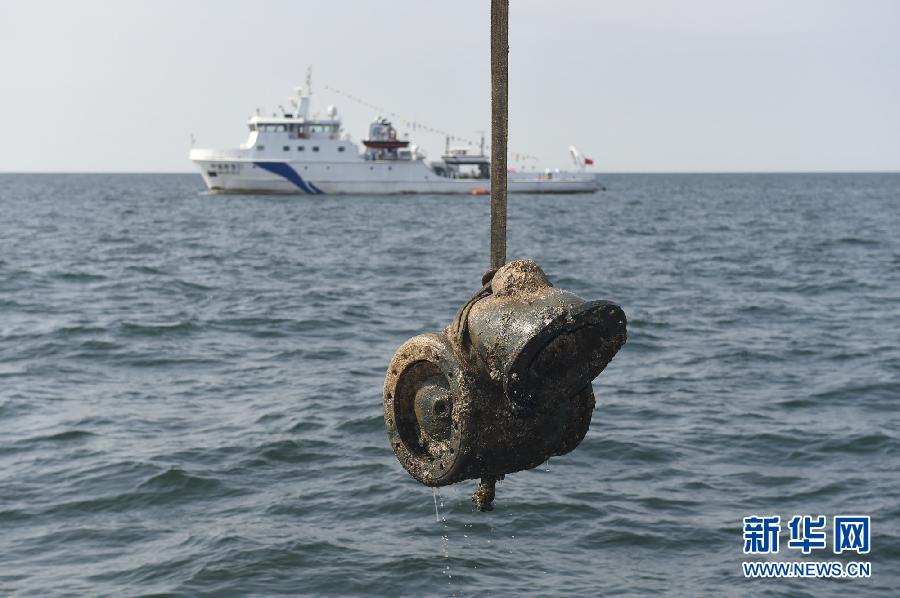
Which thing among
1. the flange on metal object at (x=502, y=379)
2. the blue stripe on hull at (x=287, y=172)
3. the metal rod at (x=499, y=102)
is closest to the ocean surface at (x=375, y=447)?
the flange on metal object at (x=502, y=379)

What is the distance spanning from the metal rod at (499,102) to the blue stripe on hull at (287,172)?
76.3m

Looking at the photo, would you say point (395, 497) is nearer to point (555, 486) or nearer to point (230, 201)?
point (555, 486)

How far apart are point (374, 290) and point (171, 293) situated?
654cm

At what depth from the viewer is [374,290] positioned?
3269 cm

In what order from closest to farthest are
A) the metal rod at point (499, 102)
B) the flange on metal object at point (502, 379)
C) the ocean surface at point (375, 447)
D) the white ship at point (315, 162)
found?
1. the flange on metal object at point (502, 379)
2. the metal rod at point (499, 102)
3. the ocean surface at point (375, 447)
4. the white ship at point (315, 162)

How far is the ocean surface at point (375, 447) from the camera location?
36.7 feet

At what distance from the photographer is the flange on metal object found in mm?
4656

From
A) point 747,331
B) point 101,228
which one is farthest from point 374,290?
point 101,228

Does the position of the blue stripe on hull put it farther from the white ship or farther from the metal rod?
the metal rod

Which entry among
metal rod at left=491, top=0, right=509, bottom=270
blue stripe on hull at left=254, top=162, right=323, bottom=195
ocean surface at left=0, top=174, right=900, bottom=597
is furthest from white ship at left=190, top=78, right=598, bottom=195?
metal rod at left=491, top=0, right=509, bottom=270

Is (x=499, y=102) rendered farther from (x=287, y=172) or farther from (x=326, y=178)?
(x=326, y=178)

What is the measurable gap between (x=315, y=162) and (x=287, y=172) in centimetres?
240

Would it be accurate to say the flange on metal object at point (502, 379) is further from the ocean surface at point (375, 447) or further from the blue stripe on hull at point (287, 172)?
the blue stripe on hull at point (287, 172)

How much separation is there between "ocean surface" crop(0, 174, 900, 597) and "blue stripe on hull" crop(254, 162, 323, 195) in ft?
146
